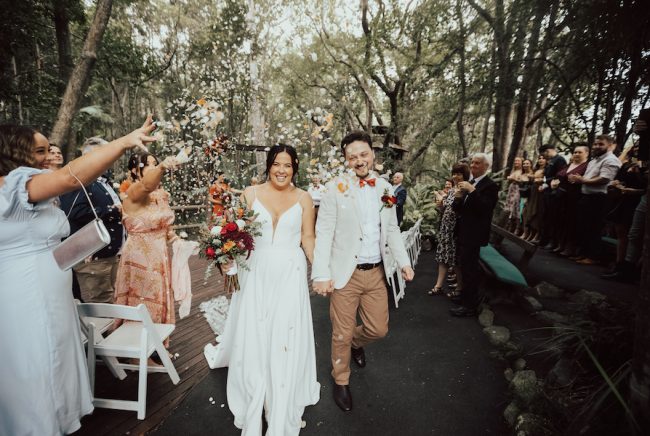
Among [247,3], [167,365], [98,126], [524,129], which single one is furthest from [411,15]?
[98,126]

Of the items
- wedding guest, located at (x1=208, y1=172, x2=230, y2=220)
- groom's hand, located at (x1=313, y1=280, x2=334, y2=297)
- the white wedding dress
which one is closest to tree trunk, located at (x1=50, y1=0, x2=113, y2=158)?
wedding guest, located at (x1=208, y1=172, x2=230, y2=220)

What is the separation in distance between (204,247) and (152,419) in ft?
5.44

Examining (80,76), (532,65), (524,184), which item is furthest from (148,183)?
(524,184)

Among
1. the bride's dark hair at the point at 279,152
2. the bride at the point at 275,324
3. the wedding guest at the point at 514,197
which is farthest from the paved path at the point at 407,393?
the wedding guest at the point at 514,197

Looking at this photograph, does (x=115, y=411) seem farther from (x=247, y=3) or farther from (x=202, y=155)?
(x=247, y=3)

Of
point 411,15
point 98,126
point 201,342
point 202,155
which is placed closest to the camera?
point 202,155

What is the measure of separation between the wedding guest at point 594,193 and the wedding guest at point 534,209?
1.22 m

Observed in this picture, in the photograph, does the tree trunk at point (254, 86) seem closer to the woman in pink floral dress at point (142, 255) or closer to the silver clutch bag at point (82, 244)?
the woman in pink floral dress at point (142, 255)

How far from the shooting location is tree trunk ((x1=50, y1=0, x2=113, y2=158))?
554cm

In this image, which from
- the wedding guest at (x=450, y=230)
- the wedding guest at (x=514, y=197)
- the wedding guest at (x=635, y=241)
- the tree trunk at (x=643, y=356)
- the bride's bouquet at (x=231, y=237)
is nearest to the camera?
the tree trunk at (x=643, y=356)

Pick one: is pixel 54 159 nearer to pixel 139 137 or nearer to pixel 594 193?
pixel 139 137

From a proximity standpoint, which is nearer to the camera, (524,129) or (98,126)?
(524,129)

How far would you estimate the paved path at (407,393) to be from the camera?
2.54m

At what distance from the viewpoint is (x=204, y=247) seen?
251 cm
